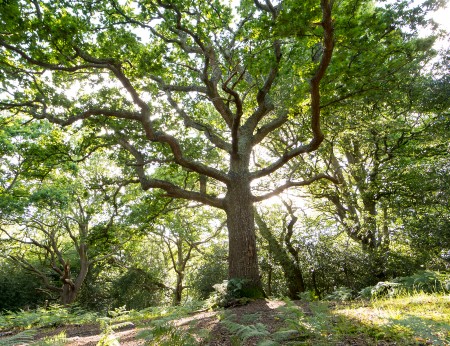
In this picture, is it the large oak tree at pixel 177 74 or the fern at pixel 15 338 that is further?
the large oak tree at pixel 177 74

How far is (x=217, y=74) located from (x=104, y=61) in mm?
3402

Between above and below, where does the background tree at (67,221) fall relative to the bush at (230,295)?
above

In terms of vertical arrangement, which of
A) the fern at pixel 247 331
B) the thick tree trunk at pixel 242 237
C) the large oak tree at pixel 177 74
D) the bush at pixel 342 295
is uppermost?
the large oak tree at pixel 177 74

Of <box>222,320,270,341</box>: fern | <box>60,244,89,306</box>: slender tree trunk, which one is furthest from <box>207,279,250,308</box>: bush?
<box>60,244,89,306</box>: slender tree trunk

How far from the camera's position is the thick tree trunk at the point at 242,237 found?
8320mm

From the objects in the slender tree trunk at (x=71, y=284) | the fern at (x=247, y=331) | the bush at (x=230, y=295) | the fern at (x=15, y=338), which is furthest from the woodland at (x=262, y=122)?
the slender tree trunk at (x=71, y=284)

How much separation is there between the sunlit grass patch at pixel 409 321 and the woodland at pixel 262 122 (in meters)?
0.73

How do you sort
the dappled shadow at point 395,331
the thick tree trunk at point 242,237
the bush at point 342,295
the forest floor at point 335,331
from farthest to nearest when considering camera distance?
the thick tree trunk at point 242,237 → the bush at point 342,295 → the forest floor at point 335,331 → the dappled shadow at point 395,331

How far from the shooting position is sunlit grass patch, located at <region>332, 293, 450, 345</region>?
2652mm

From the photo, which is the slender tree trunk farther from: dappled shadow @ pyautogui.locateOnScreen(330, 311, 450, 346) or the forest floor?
dappled shadow @ pyautogui.locateOnScreen(330, 311, 450, 346)

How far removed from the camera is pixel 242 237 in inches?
341

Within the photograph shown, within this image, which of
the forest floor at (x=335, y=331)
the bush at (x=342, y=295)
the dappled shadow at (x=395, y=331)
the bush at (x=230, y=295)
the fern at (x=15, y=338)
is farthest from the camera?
the bush at (x=230, y=295)

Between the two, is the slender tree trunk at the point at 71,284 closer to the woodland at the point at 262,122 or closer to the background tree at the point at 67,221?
the background tree at the point at 67,221

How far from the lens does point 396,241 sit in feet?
33.9
